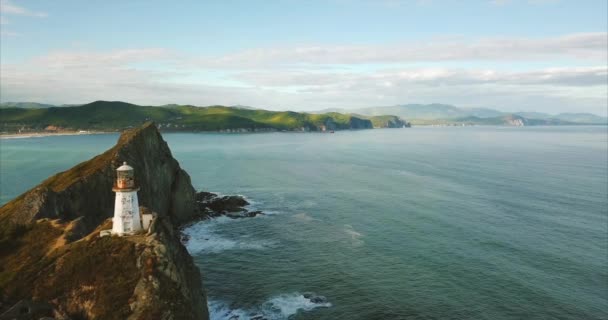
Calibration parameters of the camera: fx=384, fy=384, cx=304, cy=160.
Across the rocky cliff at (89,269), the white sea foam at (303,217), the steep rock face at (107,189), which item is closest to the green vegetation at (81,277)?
the rocky cliff at (89,269)

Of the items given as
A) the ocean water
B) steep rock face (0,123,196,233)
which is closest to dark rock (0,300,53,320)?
steep rock face (0,123,196,233)

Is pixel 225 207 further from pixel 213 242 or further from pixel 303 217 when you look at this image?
pixel 213 242

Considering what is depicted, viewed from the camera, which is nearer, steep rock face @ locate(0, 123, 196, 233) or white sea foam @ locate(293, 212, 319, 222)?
steep rock face @ locate(0, 123, 196, 233)

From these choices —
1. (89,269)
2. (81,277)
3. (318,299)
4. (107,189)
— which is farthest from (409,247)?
(107,189)

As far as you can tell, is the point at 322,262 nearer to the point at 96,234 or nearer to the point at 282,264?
the point at 282,264

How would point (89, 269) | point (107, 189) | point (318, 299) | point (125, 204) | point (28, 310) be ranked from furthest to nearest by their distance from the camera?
1. point (107, 189)
2. point (318, 299)
3. point (125, 204)
4. point (89, 269)
5. point (28, 310)

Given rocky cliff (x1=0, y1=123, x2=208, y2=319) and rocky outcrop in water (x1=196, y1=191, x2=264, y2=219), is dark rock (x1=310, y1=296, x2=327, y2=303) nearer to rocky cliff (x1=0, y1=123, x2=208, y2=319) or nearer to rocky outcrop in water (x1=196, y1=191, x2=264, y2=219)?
rocky cliff (x1=0, y1=123, x2=208, y2=319)
